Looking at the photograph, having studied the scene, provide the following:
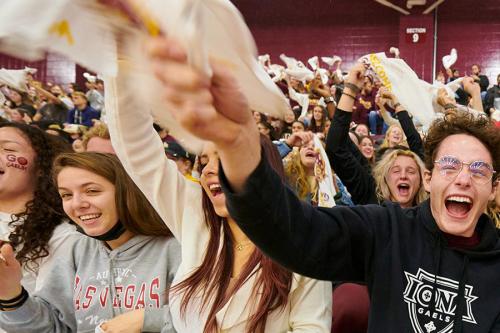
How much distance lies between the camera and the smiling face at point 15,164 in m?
2.18

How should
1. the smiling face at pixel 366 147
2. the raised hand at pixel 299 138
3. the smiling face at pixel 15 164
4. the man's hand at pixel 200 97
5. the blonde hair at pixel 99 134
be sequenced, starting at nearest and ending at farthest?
the man's hand at pixel 200 97 < the smiling face at pixel 15 164 < the blonde hair at pixel 99 134 < the raised hand at pixel 299 138 < the smiling face at pixel 366 147

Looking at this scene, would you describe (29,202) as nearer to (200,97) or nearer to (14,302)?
(14,302)

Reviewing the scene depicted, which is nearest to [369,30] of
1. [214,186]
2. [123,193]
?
[123,193]

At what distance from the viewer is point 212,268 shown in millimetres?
1631

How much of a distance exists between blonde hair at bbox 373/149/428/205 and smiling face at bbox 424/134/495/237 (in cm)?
150

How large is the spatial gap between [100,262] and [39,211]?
0.41 m

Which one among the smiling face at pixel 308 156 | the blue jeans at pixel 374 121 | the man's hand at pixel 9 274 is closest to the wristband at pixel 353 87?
the smiling face at pixel 308 156

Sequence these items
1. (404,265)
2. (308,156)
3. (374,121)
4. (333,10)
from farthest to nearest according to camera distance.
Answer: (333,10) < (374,121) < (308,156) < (404,265)

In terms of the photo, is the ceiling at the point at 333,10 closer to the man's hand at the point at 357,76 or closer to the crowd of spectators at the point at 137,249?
the man's hand at the point at 357,76

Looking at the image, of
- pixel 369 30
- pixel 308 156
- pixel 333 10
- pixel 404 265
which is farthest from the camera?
pixel 333 10

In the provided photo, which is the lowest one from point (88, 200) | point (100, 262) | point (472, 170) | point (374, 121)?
point (374, 121)

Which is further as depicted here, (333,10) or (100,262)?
(333,10)

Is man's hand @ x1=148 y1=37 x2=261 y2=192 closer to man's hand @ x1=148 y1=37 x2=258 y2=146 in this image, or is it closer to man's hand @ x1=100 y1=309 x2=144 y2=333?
man's hand @ x1=148 y1=37 x2=258 y2=146

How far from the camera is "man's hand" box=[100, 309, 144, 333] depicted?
5.49 feet
